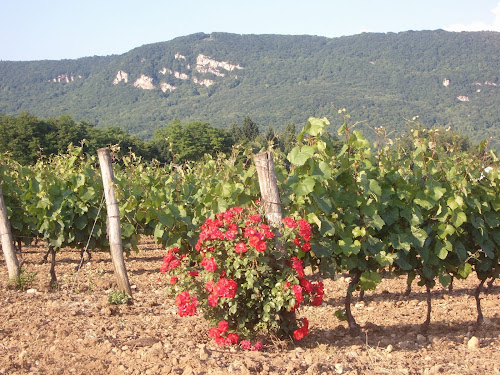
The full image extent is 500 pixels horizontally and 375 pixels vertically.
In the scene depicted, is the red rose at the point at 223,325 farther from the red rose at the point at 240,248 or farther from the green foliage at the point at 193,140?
the green foliage at the point at 193,140

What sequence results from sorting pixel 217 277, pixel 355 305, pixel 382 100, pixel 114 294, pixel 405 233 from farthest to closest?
pixel 382 100 → pixel 355 305 → pixel 114 294 → pixel 405 233 → pixel 217 277

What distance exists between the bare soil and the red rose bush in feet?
0.62

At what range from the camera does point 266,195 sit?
4.26 meters

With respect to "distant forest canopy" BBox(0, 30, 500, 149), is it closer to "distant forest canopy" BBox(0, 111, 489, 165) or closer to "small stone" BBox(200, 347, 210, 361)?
"distant forest canopy" BBox(0, 111, 489, 165)

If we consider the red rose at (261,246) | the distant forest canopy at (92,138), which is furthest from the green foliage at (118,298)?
the distant forest canopy at (92,138)

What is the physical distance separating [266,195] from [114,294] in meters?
2.38

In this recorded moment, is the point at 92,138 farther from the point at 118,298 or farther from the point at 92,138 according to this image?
the point at 118,298

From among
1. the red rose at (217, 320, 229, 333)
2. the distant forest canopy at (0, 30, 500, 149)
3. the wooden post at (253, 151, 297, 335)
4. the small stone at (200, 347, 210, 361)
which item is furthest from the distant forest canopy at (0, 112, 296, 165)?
the distant forest canopy at (0, 30, 500, 149)

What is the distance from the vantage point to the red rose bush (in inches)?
150

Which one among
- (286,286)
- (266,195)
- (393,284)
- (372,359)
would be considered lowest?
(393,284)

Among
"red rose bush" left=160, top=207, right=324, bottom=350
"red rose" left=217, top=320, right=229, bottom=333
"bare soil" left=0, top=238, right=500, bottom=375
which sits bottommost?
"bare soil" left=0, top=238, right=500, bottom=375

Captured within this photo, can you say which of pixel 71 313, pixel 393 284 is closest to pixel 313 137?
pixel 71 313

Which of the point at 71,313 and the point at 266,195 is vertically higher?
the point at 266,195

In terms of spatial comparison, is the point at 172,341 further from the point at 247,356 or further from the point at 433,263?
the point at 433,263
